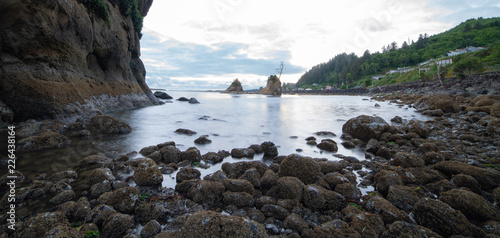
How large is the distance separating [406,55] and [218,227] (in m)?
153

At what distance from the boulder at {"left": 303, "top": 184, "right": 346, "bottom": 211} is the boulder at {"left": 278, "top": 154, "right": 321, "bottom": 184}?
2.76 ft

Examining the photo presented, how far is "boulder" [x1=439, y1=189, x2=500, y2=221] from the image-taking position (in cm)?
343

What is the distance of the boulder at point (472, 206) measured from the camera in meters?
3.43

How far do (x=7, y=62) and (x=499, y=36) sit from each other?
15991 centimetres

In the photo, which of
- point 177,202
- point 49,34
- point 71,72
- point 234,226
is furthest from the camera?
point 71,72

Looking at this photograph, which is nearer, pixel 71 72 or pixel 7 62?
pixel 7 62

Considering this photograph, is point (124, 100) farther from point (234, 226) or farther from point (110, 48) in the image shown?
point (234, 226)

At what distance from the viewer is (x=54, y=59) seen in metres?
12.9

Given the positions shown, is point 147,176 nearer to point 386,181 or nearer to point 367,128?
point 386,181

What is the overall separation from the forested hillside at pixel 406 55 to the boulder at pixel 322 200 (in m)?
134

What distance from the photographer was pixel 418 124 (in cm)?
1024

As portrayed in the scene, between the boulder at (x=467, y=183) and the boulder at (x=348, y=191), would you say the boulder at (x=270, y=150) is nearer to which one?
the boulder at (x=348, y=191)

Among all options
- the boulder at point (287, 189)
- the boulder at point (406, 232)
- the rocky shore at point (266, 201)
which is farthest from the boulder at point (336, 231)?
the boulder at point (287, 189)

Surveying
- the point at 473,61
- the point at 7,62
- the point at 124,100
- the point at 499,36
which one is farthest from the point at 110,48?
the point at 499,36
